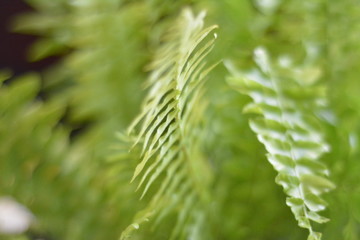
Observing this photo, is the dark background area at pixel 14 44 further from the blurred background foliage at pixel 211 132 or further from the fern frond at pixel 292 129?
the fern frond at pixel 292 129

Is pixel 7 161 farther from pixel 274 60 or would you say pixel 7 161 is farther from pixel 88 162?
pixel 274 60

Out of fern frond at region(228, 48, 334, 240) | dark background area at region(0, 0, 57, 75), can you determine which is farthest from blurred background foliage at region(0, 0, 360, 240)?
dark background area at region(0, 0, 57, 75)

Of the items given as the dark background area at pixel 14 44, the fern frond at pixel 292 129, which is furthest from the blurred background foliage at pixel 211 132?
the dark background area at pixel 14 44

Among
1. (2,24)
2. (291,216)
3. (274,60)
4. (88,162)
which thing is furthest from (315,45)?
(2,24)

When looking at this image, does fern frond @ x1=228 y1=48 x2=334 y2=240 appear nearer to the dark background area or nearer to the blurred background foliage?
the blurred background foliage

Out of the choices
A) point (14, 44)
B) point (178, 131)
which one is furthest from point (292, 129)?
point (14, 44)
